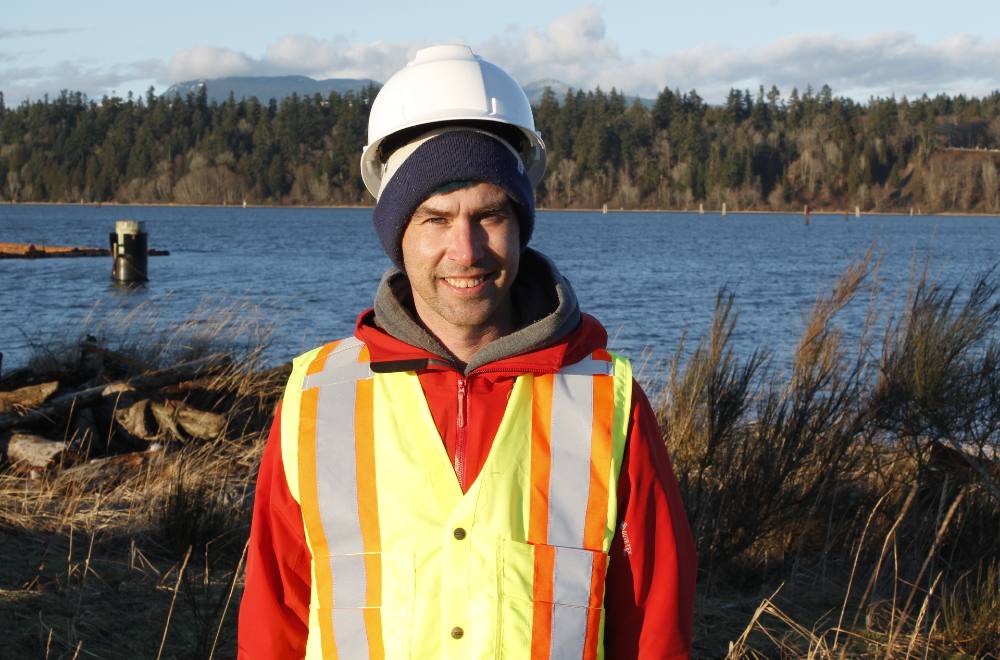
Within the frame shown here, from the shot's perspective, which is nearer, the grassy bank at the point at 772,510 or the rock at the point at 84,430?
the grassy bank at the point at 772,510

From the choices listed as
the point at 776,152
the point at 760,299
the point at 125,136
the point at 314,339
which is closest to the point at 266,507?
the point at 314,339

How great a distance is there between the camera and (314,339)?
17844 millimetres

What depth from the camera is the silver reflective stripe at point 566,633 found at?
7.21 feet

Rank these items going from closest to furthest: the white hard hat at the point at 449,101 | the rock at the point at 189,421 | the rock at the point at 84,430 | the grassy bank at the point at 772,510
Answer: the white hard hat at the point at 449,101, the grassy bank at the point at 772,510, the rock at the point at 84,430, the rock at the point at 189,421

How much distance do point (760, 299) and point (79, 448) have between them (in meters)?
21.3

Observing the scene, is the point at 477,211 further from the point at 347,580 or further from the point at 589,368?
the point at 347,580

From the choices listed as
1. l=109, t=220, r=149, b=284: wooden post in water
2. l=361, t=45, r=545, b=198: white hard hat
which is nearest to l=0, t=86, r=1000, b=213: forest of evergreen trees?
l=109, t=220, r=149, b=284: wooden post in water

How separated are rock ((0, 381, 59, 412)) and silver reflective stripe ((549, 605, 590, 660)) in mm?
6160

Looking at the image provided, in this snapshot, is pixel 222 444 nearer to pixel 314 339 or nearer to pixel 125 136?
pixel 314 339

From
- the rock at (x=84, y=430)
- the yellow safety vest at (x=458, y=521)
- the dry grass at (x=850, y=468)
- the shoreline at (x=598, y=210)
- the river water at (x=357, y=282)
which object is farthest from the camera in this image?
the shoreline at (x=598, y=210)

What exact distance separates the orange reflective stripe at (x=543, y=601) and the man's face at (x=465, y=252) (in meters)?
0.49

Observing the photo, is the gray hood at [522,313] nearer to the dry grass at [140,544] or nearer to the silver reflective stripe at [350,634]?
the silver reflective stripe at [350,634]

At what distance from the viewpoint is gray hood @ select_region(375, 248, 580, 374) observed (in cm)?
229

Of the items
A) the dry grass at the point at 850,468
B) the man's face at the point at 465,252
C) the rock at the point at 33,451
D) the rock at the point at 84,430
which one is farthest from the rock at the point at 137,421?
the man's face at the point at 465,252
